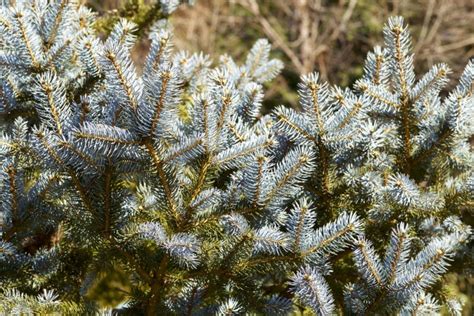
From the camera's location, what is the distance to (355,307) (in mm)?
1460

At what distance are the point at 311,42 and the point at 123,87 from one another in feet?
21.0

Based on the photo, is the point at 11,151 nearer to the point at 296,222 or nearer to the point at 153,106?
the point at 153,106

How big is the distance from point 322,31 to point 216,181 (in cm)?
639

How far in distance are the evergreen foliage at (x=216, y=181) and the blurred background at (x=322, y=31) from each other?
547 cm

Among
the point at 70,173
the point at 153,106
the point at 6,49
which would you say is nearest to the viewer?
the point at 153,106

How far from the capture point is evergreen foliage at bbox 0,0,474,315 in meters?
1.34

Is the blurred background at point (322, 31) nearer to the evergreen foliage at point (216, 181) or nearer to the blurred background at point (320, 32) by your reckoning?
the blurred background at point (320, 32)

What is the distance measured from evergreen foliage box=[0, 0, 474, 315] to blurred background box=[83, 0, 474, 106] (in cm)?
547

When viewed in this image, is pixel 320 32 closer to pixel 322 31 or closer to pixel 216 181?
pixel 322 31

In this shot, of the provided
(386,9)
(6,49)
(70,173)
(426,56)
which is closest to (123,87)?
(70,173)

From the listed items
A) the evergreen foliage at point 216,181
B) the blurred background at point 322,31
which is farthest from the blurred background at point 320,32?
the evergreen foliage at point 216,181

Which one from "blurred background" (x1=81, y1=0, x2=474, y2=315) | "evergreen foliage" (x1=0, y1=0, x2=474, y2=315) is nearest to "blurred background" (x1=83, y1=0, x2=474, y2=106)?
"blurred background" (x1=81, y1=0, x2=474, y2=315)

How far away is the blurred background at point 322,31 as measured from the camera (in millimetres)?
7156

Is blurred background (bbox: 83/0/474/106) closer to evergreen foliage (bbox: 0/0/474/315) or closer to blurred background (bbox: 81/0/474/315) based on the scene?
blurred background (bbox: 81/0/474/315)
